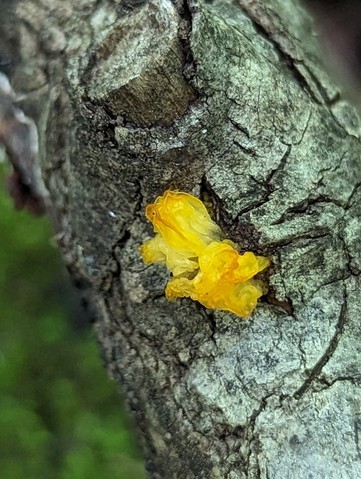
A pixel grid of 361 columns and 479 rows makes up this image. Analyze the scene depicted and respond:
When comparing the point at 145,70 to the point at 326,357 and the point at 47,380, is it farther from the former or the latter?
the point at 47,380

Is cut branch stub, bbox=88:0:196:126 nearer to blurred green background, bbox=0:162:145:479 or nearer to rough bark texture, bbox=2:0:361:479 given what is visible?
rough bark texture, bbox=2:0:361:479

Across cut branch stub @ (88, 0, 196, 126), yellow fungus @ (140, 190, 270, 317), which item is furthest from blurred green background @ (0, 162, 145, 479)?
cut branch stub @ (88, 0, 196, 126)

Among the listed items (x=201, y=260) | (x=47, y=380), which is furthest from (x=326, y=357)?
(x=47, y=380)

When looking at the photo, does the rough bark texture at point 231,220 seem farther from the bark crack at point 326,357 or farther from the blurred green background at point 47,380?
the blurred green background at point 47,380

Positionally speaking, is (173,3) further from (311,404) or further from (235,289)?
(311,404)

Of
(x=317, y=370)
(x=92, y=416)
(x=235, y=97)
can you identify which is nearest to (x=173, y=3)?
(x=235, y=97)
